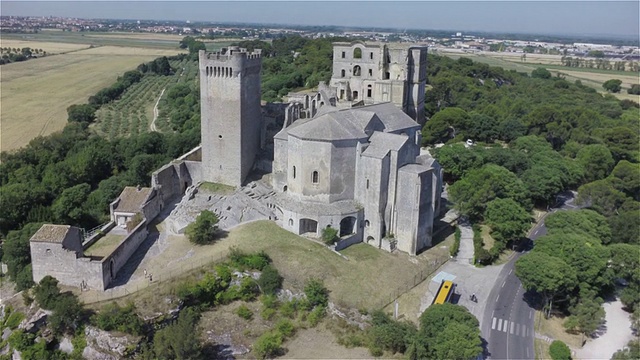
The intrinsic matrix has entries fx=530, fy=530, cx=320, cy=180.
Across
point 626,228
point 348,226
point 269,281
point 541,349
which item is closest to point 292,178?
point 348,226

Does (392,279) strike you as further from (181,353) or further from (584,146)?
(584,146)

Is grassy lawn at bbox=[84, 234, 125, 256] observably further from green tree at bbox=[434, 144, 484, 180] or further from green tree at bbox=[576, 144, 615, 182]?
green tree at bbox=[576, 144, 615, 182]

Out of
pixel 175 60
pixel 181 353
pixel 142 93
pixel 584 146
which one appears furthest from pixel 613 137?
pixel 175 60

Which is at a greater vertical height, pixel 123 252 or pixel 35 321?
pixel 123 252

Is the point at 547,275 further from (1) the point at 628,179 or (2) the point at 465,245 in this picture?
(1) the point at 628,179

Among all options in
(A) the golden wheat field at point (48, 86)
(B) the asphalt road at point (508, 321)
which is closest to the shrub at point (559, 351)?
(B) the asphalt road at point (508, 321)

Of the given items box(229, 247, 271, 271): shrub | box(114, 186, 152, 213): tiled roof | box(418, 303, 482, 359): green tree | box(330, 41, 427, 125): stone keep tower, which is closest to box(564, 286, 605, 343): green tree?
box(418, 303, 482, 359): green tree
